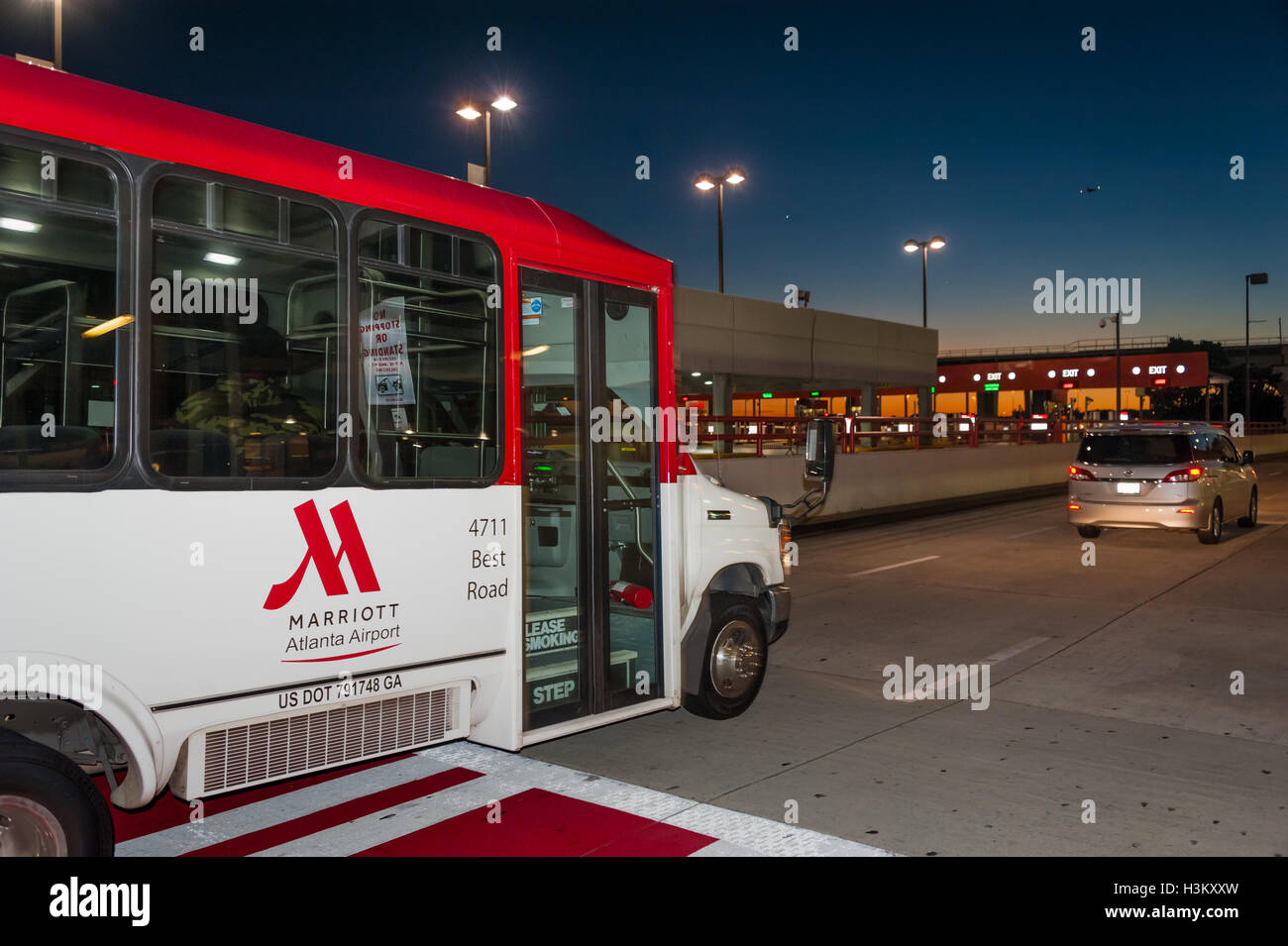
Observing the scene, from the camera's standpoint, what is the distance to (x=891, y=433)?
2431 cm

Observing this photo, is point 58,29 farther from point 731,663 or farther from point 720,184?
point 720,184

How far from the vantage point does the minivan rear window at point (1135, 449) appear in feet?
51.8

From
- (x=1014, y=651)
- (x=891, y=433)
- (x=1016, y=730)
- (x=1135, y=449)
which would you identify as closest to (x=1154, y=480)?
(x=1135, y=449)

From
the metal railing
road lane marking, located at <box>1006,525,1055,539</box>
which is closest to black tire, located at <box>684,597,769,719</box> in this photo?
the metal railing

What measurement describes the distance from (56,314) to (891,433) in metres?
21.8

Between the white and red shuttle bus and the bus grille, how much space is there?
0.01 m

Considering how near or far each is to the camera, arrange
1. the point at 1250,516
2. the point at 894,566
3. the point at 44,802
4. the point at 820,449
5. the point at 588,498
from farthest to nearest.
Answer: the point at 1250,516 → the point at 894,566 → the point at 820,449 → the point at 588,498 → the point at 44,802

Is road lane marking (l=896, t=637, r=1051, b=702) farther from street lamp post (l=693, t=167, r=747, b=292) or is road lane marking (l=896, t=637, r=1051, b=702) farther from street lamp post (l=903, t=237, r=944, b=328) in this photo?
street lamp post (l=903, t=237, r=944, b=328)

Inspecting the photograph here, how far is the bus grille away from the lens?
4.33m

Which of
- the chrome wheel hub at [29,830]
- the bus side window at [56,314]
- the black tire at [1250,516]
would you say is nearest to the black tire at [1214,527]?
the black tire at [1250,516]

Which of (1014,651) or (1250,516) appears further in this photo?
(1250,516)

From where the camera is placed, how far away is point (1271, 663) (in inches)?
329

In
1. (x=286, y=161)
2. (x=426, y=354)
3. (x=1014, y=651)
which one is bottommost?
(x=1014, y=651)

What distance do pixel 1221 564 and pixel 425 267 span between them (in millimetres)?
12553
